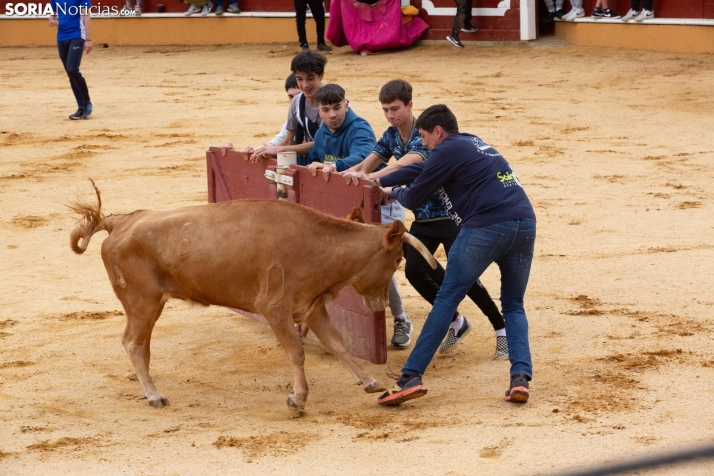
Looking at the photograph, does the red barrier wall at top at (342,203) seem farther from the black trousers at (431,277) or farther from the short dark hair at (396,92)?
the short dark hair at (396,92)

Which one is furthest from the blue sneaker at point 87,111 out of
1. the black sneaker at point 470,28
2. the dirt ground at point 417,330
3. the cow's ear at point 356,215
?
the cow's ear at point 356,215

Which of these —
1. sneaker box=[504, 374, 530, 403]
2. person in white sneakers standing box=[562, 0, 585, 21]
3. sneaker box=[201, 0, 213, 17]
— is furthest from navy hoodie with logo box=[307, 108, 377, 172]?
sneaker box=[201, 0, 213, 17]

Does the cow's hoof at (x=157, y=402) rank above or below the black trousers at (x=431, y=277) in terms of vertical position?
below

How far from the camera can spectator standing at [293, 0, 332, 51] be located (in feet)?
61.4

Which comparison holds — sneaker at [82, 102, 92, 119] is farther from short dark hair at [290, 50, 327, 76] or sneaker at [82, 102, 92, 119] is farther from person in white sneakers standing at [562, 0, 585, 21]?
short dark hair at [290, 50, 327, 76]

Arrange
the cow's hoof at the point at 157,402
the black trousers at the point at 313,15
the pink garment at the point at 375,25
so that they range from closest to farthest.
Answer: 1. the cow's hoof at the point at 157,402
2. the black trousers at the point at 313,15
3. the pink garment at the point at 375,25

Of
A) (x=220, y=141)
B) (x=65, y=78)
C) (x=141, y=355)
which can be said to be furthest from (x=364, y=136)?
(x=65, y=78)

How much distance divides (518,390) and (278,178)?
1991 millimetres

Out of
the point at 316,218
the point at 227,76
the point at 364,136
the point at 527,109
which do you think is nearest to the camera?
the point at 316,218

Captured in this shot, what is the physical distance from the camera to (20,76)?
1847 cm

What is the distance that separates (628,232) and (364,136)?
3.42 meters

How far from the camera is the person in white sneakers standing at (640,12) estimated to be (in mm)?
16766

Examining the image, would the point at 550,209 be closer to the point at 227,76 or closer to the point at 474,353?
the point at 474,353

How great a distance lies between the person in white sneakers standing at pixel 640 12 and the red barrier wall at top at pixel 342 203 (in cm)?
1199
